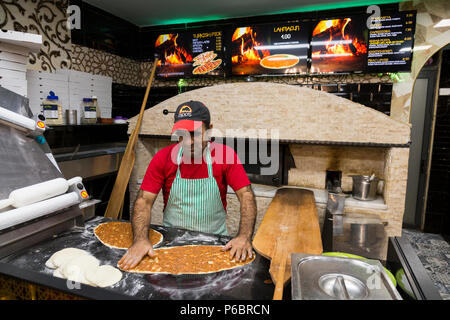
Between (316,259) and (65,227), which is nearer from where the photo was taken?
(316,259)

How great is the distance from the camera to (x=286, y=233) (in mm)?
1966

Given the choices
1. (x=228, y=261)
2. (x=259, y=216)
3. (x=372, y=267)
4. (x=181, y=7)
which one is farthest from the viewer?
(x=181, y=7)

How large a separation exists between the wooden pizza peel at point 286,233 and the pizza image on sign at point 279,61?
2377 millimetres

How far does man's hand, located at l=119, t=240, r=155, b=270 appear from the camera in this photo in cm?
139

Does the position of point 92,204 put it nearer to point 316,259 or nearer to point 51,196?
point 51,196

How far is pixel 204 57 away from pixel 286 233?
3.81 meters

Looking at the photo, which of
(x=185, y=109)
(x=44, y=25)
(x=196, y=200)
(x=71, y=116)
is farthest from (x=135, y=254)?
(x=44, y=25)

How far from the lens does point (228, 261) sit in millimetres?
1461

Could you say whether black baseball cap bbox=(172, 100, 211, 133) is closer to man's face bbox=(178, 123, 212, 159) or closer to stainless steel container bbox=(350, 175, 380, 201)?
Answer: man's face bbox=(178, 123, 212, 159)

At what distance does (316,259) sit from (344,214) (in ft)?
6.62

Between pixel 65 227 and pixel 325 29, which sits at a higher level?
pixel 325 29

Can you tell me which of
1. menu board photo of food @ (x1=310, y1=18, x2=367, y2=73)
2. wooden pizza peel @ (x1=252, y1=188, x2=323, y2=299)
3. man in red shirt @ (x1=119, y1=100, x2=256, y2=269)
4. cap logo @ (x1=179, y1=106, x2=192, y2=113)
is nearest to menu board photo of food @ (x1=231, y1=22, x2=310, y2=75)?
menu board photo of food @ (x1=310, y1=18, x2=367, y2=73)

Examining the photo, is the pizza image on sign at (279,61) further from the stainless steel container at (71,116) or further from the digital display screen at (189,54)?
the stainless steel container at (71,116)

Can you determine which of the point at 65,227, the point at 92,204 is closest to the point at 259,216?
the point at 92,204
